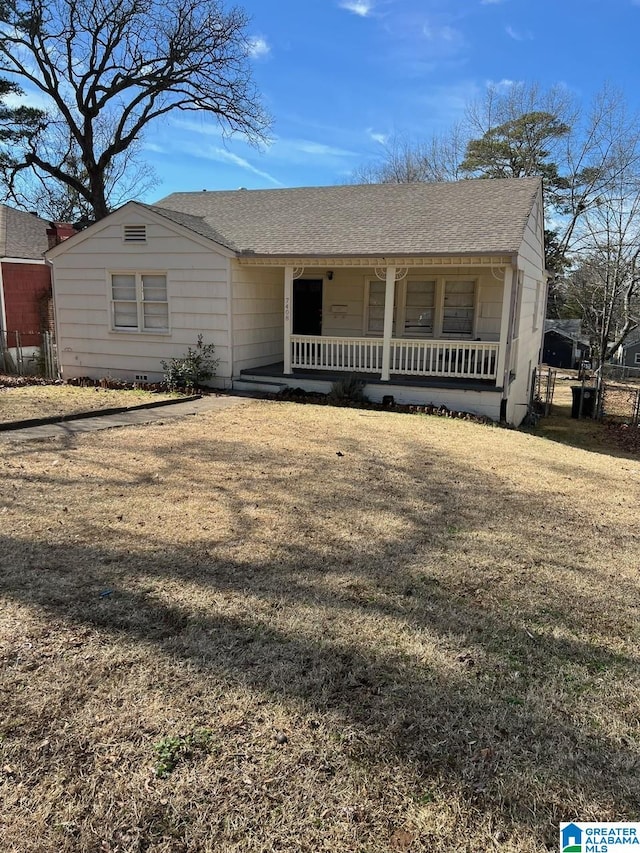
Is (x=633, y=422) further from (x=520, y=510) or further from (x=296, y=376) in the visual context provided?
(x=520, y=510)

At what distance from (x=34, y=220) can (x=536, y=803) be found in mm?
25953

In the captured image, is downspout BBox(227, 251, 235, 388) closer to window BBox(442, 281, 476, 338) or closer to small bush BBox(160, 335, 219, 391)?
small bush BBox(160, 335, 219, 391)

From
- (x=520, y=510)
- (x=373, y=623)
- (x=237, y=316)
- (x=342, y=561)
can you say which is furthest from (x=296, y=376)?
(x=373, y=623)

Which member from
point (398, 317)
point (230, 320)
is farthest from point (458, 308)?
point (230, 320)

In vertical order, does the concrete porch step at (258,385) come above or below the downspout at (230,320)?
below

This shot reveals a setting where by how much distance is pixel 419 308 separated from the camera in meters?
14.8

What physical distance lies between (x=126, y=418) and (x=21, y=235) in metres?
15.3

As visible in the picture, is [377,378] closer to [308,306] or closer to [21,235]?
[308,306]

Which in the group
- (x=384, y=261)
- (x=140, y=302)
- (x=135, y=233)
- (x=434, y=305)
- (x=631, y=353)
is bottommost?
(x=631, y=353)

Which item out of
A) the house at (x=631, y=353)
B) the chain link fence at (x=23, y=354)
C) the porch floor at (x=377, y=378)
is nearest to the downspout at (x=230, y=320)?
the porch floor at (x=377, y=378)

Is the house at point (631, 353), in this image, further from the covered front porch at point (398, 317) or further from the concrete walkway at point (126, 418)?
the concrete walkway at point (126, 418)

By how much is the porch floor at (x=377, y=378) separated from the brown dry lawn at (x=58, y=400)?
90.1 inches

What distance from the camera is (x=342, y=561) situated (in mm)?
4230

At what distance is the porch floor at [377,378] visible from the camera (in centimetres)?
1170
